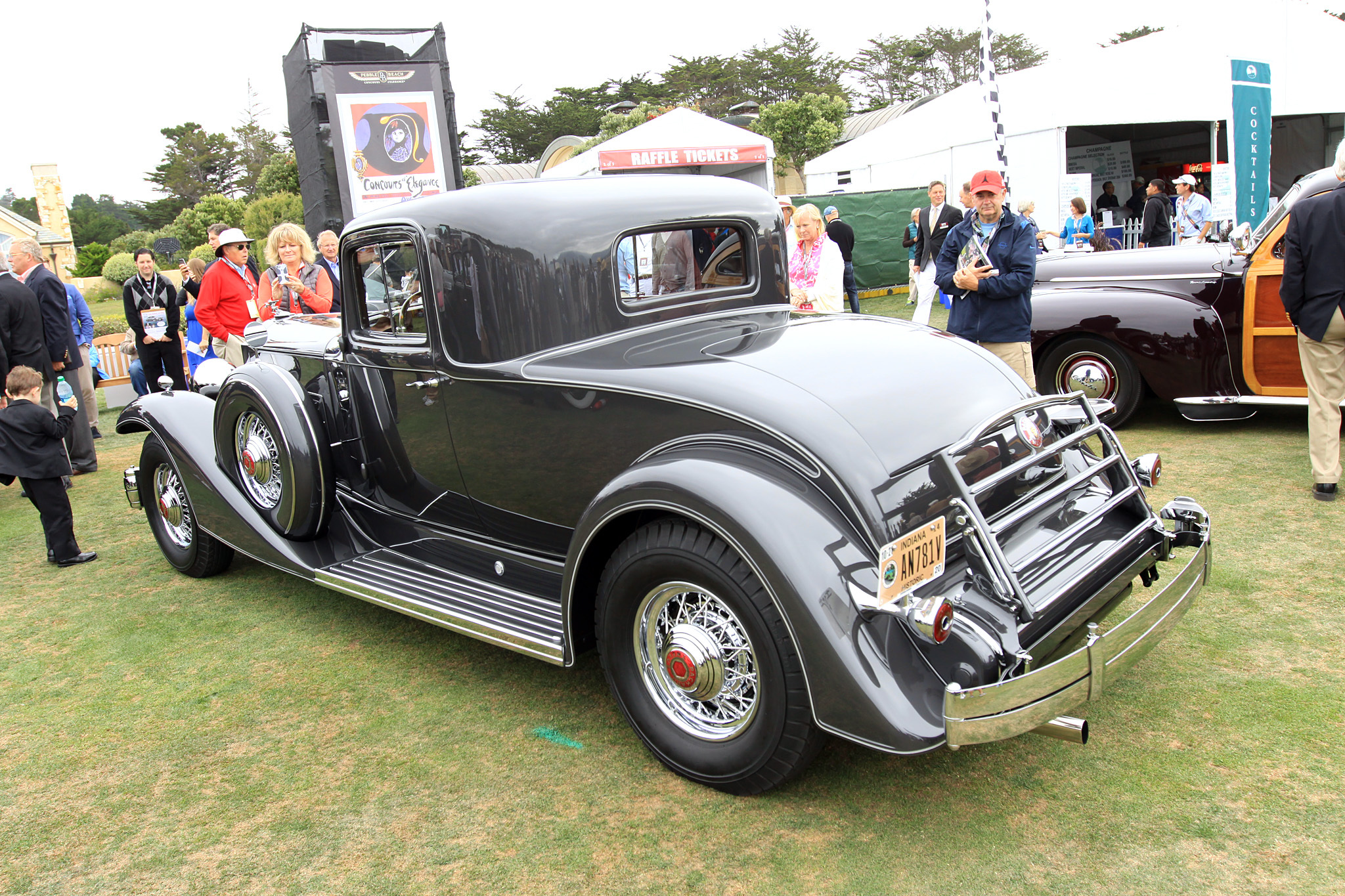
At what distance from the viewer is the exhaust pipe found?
91.5 inches

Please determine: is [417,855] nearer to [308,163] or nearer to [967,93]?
[308,163]

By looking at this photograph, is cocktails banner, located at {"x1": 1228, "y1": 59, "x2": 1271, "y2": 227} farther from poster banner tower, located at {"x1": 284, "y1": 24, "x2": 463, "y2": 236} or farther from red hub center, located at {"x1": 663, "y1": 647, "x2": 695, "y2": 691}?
red hub center, located at {"x1": 663, "y1": 647, "x2": 695, "y2": 691}

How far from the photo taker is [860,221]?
52.5 feet

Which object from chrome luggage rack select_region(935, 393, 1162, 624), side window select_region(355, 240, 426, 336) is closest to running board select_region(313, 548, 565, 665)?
side window select_region(355, 240, 426, 336)

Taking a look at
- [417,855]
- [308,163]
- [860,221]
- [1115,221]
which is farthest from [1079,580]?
[1115,221]

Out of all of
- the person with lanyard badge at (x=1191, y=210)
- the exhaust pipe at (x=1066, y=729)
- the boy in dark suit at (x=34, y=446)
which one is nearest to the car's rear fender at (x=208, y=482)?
the boy in dark suit at (x=34, y=446)

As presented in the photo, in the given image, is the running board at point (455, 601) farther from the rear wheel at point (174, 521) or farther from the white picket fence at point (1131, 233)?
the white picket fence at point (1131, 233)

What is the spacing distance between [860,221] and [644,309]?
13.6 m

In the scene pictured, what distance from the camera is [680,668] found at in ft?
8.86

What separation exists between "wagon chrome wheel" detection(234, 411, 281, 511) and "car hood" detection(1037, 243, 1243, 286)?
19.2ft

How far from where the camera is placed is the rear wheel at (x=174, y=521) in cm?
484

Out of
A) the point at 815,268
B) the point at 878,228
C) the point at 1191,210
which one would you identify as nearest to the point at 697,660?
the point at 815,268

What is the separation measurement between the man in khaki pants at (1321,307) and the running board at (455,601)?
166 inches

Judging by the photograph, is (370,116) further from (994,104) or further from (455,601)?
(455,601)
